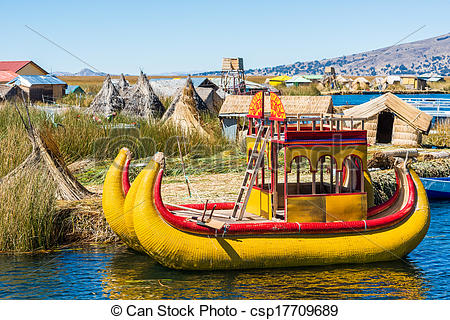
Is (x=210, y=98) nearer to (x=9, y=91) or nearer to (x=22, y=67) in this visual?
(x=9, y=91)

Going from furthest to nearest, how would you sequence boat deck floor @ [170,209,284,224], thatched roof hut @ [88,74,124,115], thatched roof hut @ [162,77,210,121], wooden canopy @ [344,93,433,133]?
thatched roof hut @ [88,74,124,115] < thatched roof hut @ [162,77,210,121] < wooden canopy @ [344,93,433,133] < boat deck floor @ [170,209,284,224]

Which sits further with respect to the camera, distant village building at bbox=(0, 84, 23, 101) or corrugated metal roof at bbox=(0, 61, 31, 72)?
corrugated metal roof at bbox=(0, 61, 31, 72)

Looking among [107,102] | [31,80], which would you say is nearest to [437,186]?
[107,102]

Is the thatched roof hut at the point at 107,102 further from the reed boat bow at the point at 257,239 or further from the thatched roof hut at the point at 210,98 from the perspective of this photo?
the reed boat bow at the point at 257,239

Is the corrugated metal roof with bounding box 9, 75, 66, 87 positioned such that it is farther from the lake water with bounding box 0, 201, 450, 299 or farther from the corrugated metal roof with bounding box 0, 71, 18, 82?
the lake water with bounding box 0, 201, 450, 299

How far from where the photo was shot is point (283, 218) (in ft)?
38.2

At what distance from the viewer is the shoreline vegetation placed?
11992mm

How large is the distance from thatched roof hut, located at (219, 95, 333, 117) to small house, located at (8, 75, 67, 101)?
2168cm

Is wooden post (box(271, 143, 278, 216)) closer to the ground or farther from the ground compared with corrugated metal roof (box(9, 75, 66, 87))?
closer to the ground

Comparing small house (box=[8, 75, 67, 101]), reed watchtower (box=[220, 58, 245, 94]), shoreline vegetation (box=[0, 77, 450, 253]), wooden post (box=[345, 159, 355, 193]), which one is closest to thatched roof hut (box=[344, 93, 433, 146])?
shoreline vegetation (box=[0, 77, 450, 253])

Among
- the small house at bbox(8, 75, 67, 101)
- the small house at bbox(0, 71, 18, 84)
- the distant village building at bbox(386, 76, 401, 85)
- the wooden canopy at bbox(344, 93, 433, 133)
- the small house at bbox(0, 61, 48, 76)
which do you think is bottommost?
the wooden canopy at bbox(344, 93, 433, 133)

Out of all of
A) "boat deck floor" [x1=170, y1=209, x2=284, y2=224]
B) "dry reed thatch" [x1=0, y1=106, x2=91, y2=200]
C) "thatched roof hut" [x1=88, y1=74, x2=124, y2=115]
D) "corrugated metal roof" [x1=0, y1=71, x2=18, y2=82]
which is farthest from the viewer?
"corrugated metal roof" [x1=0, y1=71, x2=18, y2=82]

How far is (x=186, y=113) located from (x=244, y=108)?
8.74ft

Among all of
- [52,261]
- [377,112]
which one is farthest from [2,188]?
[377,112]
